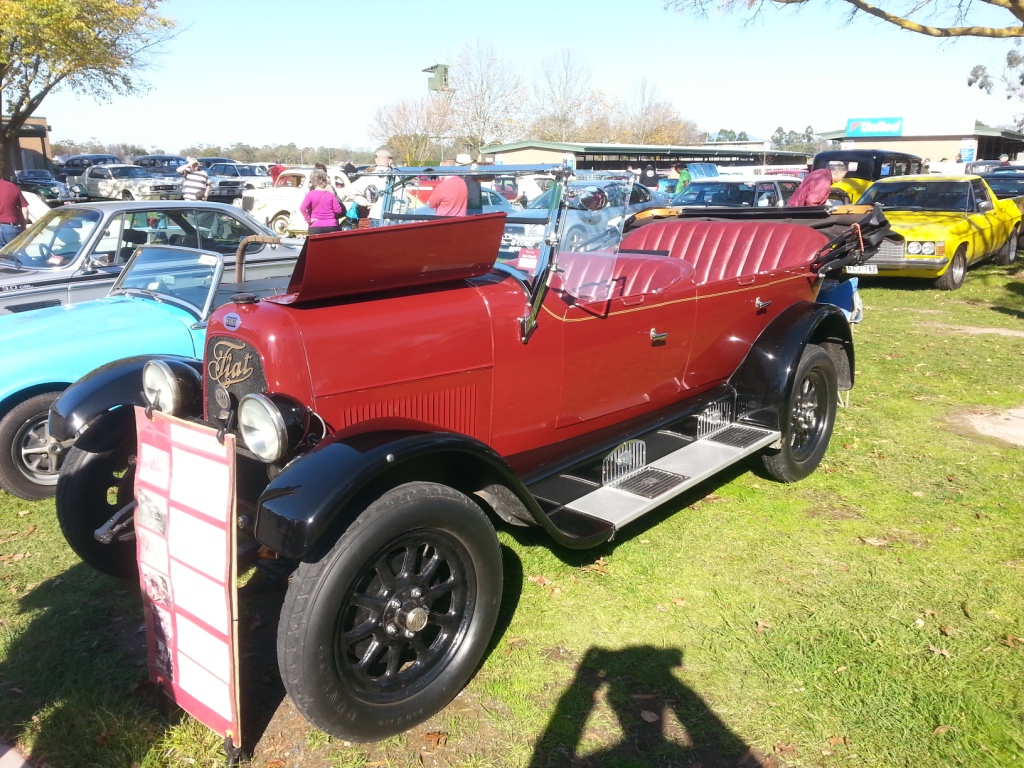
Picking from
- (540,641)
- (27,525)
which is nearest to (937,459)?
(540,641)

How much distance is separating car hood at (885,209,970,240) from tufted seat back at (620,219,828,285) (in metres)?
6.67

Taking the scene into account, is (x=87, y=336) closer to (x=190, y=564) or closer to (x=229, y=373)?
(x=229, y=373)

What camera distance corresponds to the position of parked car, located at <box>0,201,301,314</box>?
596 cm

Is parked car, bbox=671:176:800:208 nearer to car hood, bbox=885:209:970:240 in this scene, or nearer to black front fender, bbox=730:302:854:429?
car hood, bbox=885:209:970:240

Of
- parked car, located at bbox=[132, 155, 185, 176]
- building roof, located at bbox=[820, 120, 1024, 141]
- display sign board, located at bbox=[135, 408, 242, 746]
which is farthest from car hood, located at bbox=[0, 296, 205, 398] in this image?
building roof, located at bbox=[820, 120, 1024, 141]

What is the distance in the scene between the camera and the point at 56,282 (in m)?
6.00

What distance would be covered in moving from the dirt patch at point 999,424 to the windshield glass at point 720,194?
24.7 ft

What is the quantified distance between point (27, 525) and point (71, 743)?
217 centimetres

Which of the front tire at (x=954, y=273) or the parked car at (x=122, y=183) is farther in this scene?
the parked car at (x=122, y=183)

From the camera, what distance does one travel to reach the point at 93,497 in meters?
3.41

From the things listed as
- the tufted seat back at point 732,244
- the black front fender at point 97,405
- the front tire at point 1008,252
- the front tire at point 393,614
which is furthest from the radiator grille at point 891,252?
the black front fender at point 97,405

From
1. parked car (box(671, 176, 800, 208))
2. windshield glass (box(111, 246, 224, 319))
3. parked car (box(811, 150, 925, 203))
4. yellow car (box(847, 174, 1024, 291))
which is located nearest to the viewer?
windshield glass (box(111, 246, 224, 319))

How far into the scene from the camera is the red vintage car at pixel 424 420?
2496 mm

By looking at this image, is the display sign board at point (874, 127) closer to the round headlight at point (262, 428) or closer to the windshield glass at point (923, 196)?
the windshield glass at point (923, 196)
